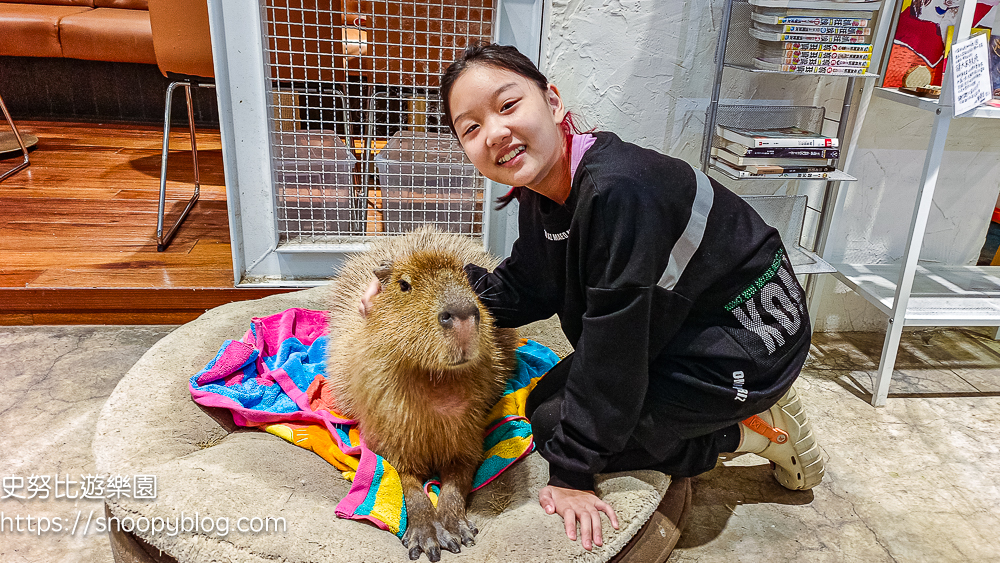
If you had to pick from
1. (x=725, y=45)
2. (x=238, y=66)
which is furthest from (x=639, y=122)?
(x=238, y=66)

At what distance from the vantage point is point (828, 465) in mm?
1983

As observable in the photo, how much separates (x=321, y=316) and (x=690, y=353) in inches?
51.8

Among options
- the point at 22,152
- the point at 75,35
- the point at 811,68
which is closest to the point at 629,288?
the point at 811,68

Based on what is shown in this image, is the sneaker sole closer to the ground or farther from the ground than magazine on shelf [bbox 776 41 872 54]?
closer to the ground

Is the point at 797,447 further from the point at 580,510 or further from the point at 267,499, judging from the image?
the point at 267,499

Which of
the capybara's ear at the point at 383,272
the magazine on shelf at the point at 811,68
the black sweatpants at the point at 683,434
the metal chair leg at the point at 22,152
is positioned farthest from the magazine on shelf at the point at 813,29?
the metal chair leg at the point at 22,152

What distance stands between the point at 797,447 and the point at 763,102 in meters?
1.30

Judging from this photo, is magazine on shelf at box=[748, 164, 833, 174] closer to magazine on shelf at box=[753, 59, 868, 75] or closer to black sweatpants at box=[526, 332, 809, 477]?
magazine on shelf at box=[753, 59, 868, 75]

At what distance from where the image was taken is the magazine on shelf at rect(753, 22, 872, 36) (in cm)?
208

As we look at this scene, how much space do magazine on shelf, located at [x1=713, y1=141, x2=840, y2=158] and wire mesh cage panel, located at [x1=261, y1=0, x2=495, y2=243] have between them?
0.94m

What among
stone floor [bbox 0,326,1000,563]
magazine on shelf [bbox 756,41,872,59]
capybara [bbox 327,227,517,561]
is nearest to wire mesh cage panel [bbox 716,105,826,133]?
magazine on shelf [bbox 756,41,872,59]

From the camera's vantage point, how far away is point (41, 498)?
172 cm

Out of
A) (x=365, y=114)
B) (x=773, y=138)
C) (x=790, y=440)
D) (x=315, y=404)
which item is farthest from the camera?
(x=365, y=114)

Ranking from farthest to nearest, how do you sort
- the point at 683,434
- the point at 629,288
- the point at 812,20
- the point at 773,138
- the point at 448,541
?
the point at 773,138 → the point at 812,20 → the point at 683,434 → the point at 448,541 → the point at 629,288
